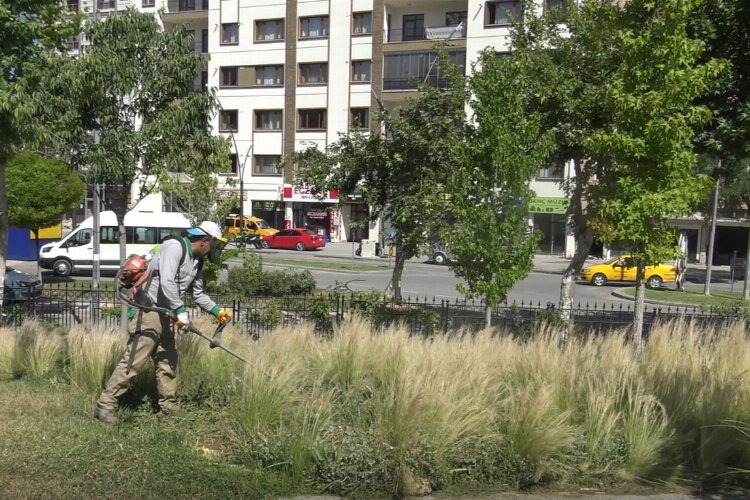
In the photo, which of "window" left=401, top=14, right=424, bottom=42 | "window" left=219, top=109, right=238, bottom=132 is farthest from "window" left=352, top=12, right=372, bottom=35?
"window" left=219, top=109, right=238, bottom=132

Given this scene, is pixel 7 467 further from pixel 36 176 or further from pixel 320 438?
pixel 36 176

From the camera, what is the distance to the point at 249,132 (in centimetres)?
4866

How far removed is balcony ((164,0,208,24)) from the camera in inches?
1959

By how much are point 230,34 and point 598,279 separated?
3228cm

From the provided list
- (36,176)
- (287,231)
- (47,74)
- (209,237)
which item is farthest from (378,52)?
(209,237)

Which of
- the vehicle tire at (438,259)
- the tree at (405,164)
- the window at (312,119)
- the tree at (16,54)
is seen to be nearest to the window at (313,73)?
the window at (312,119)

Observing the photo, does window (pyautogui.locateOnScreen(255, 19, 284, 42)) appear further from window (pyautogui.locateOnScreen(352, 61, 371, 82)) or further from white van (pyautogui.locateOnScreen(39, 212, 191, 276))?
white van (pyautogui.locateOnScreen(39, 212, 191, 276))

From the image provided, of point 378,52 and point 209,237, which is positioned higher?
point 378,52

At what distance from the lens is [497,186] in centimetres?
980

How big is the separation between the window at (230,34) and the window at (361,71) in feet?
29.5

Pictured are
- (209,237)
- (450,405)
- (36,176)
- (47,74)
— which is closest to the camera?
(450,405)

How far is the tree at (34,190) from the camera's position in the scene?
2002 cm

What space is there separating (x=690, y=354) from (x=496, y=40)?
36504 mm

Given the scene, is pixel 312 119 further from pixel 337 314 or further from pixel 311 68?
pixel 337 314
